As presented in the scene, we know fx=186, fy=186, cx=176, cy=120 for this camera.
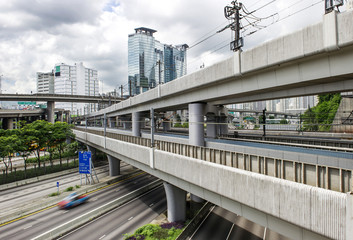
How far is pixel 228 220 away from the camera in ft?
63.4

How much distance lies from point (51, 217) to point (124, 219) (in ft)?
27.0

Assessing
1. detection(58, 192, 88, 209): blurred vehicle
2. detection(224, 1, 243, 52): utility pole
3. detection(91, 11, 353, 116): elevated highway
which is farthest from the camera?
detection(58, 192, 88, 209): blurred vehicle

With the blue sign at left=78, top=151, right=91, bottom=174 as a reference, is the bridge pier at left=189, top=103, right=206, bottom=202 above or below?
above

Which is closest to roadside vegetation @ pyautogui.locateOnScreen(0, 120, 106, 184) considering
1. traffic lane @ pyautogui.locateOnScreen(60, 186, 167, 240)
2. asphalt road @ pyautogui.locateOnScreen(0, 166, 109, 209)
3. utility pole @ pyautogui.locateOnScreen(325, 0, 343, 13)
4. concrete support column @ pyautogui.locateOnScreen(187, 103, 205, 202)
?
asphalt road @ pyautogui.locateOnScreen(0, 166, 109, 209)

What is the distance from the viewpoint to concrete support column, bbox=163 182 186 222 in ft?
61.3

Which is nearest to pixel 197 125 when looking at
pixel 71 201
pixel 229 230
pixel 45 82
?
pixel 229 230

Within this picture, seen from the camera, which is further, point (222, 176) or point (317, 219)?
point (222, 176)

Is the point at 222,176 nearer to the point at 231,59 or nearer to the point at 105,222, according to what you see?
the point at 231,59

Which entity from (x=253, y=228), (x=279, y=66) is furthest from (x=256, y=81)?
(x=253, y=228)

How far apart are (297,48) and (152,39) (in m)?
132

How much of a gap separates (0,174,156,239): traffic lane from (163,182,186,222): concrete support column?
1010cm

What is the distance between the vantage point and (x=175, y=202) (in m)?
18.7

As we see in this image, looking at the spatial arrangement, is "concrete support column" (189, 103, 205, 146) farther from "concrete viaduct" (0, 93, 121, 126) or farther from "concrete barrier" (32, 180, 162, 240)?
"concrete viaduct" (0, 93, 121, 126)

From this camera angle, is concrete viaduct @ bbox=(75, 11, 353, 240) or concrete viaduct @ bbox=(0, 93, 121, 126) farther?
concrete viaduct @ bbox=(0, 93, 121, 126)
